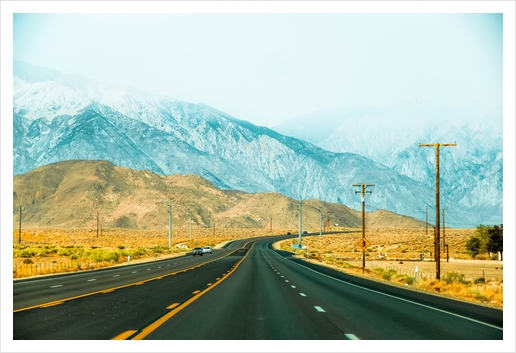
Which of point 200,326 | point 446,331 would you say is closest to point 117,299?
point 200,326

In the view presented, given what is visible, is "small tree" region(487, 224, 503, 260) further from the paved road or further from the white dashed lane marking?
the white dashed lane marking

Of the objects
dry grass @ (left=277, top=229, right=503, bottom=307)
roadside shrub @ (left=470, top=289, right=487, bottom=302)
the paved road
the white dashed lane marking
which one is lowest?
dry grass @ (left=277, top=229, right=503, bottom=307)

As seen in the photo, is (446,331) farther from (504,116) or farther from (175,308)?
(175,308)

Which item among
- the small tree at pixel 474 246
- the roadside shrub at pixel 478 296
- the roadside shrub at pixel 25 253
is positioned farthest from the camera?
the small tree at pixel 474 246

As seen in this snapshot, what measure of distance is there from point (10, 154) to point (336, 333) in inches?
372

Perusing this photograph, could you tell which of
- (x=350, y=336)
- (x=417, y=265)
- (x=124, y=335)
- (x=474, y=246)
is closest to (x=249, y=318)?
(x=350, y=336)

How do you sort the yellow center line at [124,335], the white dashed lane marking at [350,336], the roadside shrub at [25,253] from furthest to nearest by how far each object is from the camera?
the roadside shrub at [25,253], the white dashed lane marking at [350,336], the yellow center line at [124,335]

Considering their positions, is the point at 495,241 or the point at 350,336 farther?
the point at 495,241

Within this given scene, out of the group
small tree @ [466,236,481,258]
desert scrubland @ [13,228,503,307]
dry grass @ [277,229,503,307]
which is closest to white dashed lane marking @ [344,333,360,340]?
dry grass @ [277,229,503,307]

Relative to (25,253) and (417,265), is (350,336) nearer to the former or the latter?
(417,265)

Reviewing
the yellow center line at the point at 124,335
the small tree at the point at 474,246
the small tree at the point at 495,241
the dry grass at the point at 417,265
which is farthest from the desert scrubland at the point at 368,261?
the yellow center line at the point at 124,335

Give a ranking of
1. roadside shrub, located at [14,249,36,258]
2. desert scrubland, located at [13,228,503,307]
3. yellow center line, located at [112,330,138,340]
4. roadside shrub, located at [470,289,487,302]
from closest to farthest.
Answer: yellow center line, located at [112,330,138,340] → roadside shrub, located at [470,289,487,302] → desert scrubland, located at [13,228,503,307] → roadside shrub, located at [14,249,36,258]

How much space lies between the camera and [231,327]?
1306 centimetres

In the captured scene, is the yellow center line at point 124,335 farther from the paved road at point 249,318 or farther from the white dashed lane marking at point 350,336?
the white dashed lane marking at point 350,336
